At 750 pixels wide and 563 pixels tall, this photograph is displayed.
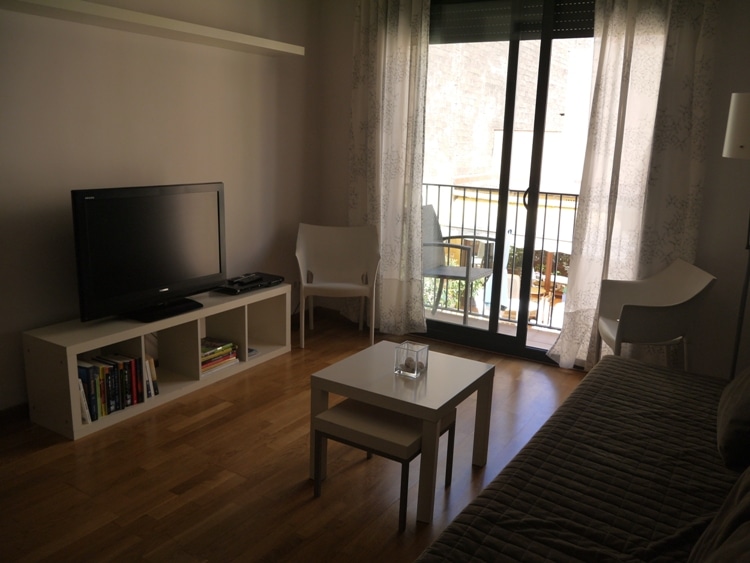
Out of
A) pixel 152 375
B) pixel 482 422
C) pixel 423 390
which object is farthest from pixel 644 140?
pixel 152 375

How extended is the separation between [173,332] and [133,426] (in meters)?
0.67

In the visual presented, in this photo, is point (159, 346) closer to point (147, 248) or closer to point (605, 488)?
point (147, 248)

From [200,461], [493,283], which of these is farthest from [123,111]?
[493,283]

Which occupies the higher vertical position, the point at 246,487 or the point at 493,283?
the point at 493,283

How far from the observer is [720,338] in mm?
3832

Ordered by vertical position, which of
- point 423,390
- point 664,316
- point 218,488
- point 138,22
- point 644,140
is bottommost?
point 218,488

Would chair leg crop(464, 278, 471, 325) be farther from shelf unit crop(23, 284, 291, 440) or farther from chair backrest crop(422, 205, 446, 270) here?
shelf unit crop(23, 284, 291, 440)

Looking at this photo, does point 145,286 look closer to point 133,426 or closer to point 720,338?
point 133,426

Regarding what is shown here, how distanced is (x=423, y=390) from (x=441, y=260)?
2358mm

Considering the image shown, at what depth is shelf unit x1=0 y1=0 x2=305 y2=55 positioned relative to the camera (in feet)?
9.50

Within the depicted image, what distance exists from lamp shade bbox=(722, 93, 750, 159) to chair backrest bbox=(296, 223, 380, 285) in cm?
247

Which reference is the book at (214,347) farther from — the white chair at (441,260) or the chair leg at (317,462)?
the white chair at (441,260)

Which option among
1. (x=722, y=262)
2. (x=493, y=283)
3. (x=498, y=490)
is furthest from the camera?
(x=493, y=283)

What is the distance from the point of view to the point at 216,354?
12.9 feet
